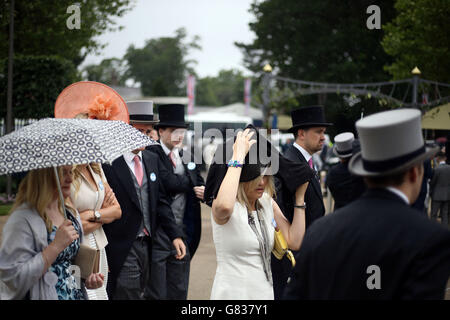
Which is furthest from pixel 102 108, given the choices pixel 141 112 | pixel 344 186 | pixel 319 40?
pixel 319 40

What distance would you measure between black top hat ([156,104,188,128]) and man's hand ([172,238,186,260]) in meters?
1.49

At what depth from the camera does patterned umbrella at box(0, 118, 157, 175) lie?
2986mm

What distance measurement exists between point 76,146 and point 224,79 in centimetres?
14185

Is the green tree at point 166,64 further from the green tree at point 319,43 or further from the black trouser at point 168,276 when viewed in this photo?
the black trouser at point 168,276

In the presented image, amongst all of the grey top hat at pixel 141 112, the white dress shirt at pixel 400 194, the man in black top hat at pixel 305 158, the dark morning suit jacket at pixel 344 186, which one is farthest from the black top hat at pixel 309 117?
the white dress shirt at pixel 400 194

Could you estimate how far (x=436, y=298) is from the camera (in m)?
1.99

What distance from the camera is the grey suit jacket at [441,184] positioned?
1182 centimetres

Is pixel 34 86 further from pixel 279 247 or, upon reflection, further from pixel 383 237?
pixel 383 237

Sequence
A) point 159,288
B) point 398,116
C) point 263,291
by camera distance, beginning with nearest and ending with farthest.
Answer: point 398,116 < point 263,291 < point 159,288

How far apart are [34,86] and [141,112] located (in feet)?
37.2

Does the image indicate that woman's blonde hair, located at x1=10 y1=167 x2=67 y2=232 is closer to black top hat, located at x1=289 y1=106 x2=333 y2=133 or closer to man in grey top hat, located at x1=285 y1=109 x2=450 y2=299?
man in grey top hat, located at x1=285 y1=109 x2=450 y2=299
